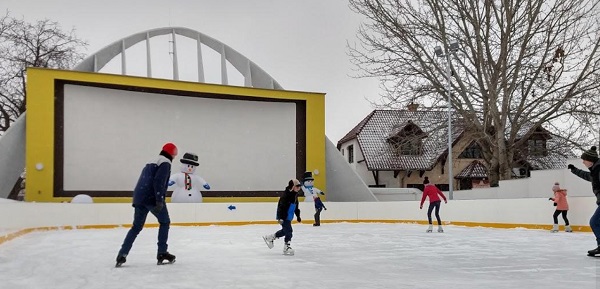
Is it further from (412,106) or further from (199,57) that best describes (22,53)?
(412,106)

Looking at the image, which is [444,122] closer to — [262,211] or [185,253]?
[262,211]

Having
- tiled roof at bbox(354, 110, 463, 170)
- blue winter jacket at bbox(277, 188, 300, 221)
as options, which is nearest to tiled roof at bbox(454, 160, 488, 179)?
tiled roof at bbox(354, 110, 463, 170)

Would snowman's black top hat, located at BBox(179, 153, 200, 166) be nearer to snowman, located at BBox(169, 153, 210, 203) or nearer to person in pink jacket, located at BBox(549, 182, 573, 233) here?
snowman, located at BBox(169, 153, 210, 203)

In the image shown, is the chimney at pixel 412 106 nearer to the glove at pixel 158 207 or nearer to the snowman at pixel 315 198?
the snowman at pixel 315 198

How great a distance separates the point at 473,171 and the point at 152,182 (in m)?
33.1

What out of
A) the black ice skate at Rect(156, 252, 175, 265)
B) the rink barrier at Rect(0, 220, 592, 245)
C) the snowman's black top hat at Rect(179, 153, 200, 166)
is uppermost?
the snowman's black top hat at Rect(179, 153, 200, 166)

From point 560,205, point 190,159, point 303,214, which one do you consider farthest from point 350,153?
point 190,159

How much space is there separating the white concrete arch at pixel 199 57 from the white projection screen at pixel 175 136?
3171 millimetres

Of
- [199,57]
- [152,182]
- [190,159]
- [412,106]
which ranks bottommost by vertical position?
[152,182]

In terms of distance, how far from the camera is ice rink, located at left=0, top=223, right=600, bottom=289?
18.7 feet

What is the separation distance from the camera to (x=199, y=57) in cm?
2955

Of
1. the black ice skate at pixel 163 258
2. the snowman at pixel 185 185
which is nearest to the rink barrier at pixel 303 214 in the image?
the snowman at pixel 185 185

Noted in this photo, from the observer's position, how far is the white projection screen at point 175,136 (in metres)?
22.8

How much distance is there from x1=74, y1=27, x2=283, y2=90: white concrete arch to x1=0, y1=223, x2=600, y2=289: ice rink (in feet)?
60.3
